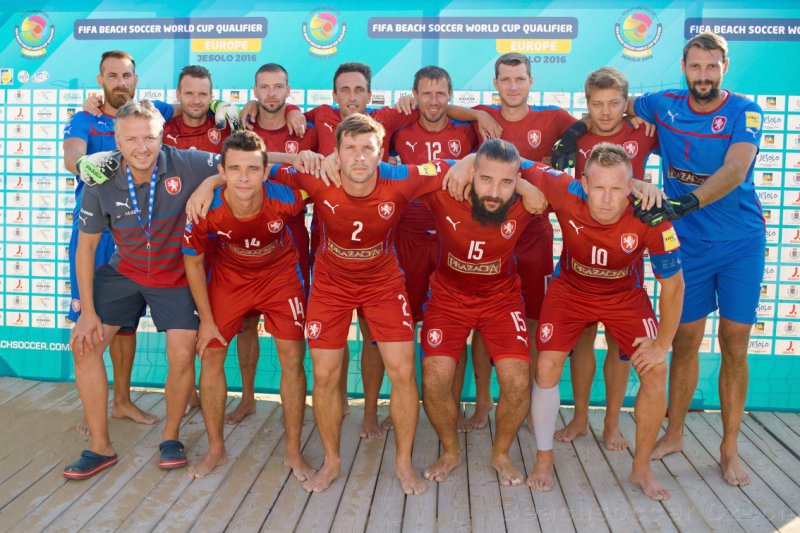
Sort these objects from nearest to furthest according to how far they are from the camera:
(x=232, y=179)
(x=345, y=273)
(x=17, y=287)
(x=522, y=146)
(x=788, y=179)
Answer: (x=232, y=179) < (x=345, y=273) < (x=522, y=146) < (x=788, y=179) < (x=17, y=287)

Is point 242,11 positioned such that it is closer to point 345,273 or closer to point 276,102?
point 276,102

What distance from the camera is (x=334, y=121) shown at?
443cm

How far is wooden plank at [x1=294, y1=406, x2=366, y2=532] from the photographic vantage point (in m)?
3.20

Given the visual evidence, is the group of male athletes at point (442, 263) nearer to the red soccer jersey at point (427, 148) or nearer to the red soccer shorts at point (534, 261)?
the red soccer jersey at point (427, 148)

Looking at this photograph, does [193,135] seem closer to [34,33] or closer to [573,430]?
[34,33]

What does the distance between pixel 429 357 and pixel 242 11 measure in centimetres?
289

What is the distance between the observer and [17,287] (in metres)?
5.28

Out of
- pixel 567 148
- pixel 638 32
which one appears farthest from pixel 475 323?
pixel 638 32

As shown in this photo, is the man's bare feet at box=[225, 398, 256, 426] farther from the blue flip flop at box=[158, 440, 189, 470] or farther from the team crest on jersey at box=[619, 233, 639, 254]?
the team crest on jersey at box=[619, 233, 639, 254]

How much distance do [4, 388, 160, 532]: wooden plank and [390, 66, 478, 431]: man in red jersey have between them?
1.84 m

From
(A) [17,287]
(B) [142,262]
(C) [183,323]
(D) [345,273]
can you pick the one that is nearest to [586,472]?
(D) [345,273]

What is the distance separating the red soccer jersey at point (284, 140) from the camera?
436cm

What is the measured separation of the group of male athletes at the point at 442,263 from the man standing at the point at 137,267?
0.03 ft

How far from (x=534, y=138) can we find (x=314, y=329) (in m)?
1.71
